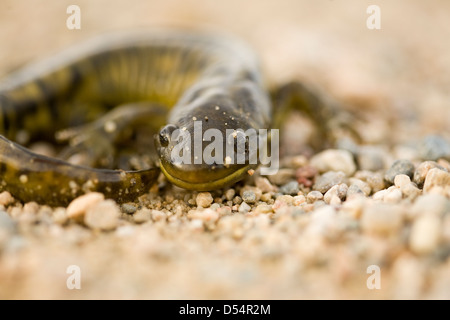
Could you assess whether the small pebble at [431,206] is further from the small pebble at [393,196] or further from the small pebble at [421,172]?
the small pebble at [421,172]

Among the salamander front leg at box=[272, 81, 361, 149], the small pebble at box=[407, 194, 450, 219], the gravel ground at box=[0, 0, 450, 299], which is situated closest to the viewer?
the gravel ground at box=[0, 0, 450, 299]

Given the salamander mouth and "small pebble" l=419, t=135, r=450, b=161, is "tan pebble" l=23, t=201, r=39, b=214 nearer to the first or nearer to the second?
the salamander mouth

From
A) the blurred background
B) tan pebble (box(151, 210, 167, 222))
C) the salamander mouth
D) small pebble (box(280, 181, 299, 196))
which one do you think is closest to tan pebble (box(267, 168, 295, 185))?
small pebble (box(280, 181, 299, 196))

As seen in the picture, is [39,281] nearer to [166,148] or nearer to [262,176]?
[166,148]

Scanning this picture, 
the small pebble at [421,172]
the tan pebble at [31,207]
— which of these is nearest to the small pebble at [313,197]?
the small pebble at [421,172]
